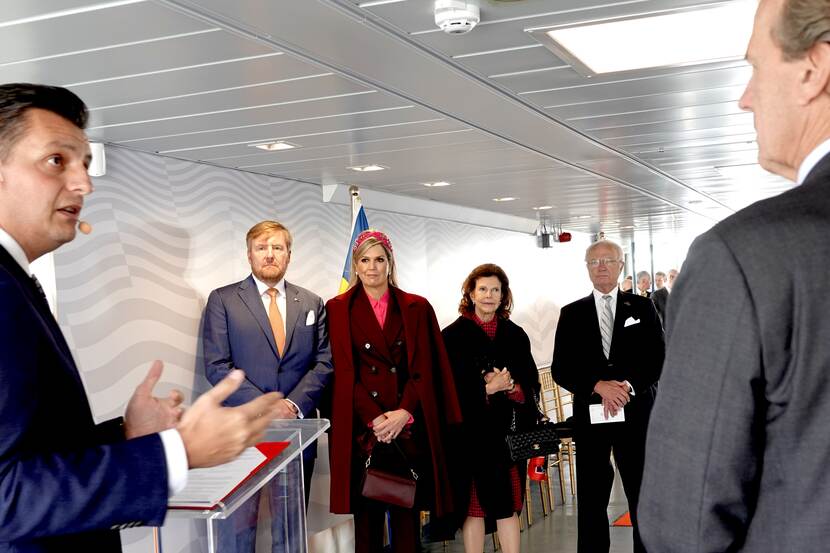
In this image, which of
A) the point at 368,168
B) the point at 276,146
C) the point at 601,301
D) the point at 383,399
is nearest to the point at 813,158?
the point at 383,399

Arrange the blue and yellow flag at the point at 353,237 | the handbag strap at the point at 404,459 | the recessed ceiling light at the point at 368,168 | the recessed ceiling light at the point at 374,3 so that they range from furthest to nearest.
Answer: the blue and yellow flag at the point at 353,237, the recessed ceiling light at the point at 368,168, the handbag strap at the point at 404,459, the recessed ceiling light at the point at 374,3

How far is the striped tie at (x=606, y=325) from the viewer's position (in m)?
5.19

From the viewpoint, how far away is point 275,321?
17.1 ft

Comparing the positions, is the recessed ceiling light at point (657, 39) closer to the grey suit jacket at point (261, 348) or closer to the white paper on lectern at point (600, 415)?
the white paper on lectern at point (600, 415)

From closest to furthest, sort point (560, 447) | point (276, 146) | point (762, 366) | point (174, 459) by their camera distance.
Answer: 1. point (762, 366)
2. point (174, 459)
3. point (276, 146)
4. point (560, 447)

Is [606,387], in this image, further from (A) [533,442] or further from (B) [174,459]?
(B) [174,459]

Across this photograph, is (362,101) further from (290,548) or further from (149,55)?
(290,548)

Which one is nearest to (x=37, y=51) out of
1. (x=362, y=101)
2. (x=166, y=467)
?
(x=362, y=101)

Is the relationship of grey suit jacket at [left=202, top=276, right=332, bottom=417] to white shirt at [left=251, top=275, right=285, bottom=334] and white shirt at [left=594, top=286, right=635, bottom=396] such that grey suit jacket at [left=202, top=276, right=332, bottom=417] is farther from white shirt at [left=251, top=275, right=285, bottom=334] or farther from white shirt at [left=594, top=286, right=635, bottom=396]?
white shirt at [left=594, top=286, right=635, bottom=396]

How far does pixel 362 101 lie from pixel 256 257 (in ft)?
5.44

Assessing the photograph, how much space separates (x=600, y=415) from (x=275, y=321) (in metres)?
2.01

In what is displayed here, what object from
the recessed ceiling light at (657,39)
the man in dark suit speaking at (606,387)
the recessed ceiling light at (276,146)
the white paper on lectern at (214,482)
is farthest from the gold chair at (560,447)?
the white paper on lectern at (214,482)

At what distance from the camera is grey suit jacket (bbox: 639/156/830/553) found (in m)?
1.13

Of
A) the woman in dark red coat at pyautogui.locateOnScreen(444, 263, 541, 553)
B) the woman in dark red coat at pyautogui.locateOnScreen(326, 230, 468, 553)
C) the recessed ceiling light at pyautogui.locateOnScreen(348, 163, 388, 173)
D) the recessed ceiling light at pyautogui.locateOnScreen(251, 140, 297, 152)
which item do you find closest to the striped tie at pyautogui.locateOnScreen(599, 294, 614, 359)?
the woman in dark red coat at pyautogui.locateOnScreen(444, 263, 541, 553)
